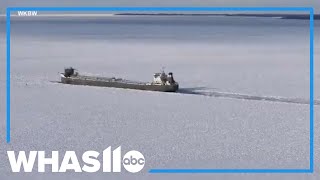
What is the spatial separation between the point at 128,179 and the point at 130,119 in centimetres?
225

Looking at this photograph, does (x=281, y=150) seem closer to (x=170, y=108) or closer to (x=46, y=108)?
(x=170, y=108)

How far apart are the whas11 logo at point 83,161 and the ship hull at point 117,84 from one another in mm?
3576

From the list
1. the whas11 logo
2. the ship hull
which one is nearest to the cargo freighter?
the ship hull

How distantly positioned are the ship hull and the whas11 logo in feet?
11.7

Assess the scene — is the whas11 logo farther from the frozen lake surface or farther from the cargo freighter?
the cargo freighter

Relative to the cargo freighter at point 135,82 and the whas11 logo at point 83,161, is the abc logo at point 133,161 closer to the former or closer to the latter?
the whas11 logo at point 83,161

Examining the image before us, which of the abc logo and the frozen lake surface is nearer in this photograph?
the abc logo

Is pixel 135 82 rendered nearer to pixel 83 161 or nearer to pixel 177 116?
pixel 177 116

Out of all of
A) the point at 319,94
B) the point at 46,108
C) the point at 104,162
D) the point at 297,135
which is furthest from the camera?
the point at 319,94

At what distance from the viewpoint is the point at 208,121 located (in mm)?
6477

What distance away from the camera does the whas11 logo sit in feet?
14.9

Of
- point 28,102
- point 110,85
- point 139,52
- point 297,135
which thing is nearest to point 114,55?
point 139,52

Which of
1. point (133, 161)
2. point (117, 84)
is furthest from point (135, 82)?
point (133, 161)

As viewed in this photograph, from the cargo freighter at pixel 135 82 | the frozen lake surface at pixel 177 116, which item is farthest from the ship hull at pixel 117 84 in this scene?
the frozen lake surface at pixel 177 116
